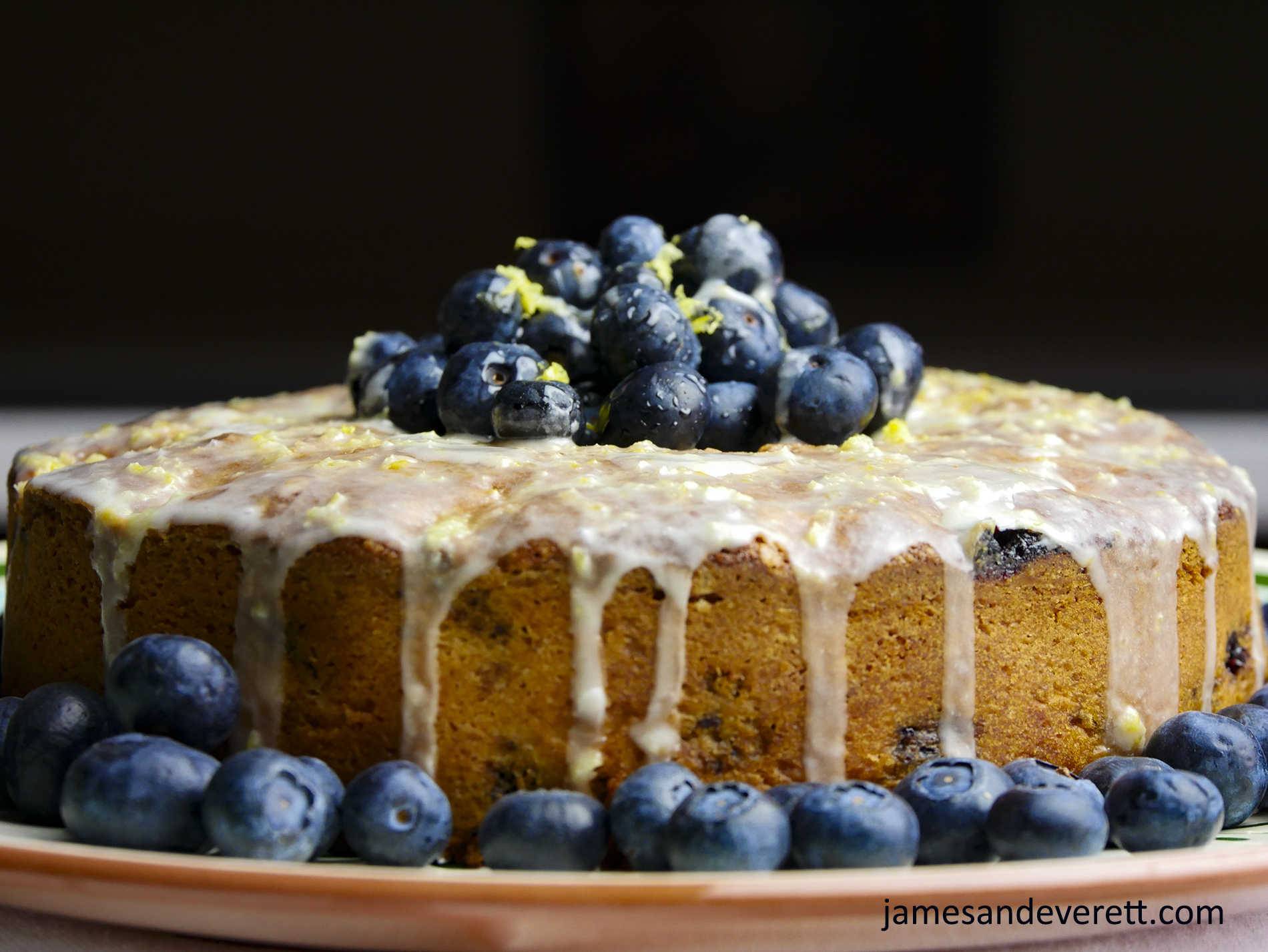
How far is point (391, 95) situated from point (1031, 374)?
2.79m

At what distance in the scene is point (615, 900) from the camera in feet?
3.66

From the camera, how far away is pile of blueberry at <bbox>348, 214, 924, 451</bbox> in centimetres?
178

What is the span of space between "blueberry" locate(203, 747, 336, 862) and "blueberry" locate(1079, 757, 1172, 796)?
80cm

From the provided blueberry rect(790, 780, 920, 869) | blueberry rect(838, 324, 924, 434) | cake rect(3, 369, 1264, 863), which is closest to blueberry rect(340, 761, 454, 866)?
cake rect(3, 369, 1264, 863)

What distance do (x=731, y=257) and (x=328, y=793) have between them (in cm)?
101

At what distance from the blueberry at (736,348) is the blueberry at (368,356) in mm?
456

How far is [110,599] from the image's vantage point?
62.9 inches

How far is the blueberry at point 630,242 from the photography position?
7.00 ft

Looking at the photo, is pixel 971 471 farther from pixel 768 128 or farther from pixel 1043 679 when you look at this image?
pixel 768 128

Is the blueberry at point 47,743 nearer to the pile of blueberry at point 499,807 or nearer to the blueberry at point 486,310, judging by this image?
the pile of blueberry at point 499,807

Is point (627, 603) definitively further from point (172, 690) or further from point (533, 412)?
point (172, 690)

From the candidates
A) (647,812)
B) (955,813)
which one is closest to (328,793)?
(647,812)

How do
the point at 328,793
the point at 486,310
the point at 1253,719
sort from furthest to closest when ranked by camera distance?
the point at 486,310 < the point at 1253,719 < the point at 328,793

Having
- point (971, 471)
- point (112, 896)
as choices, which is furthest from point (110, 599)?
point (971, 471)
